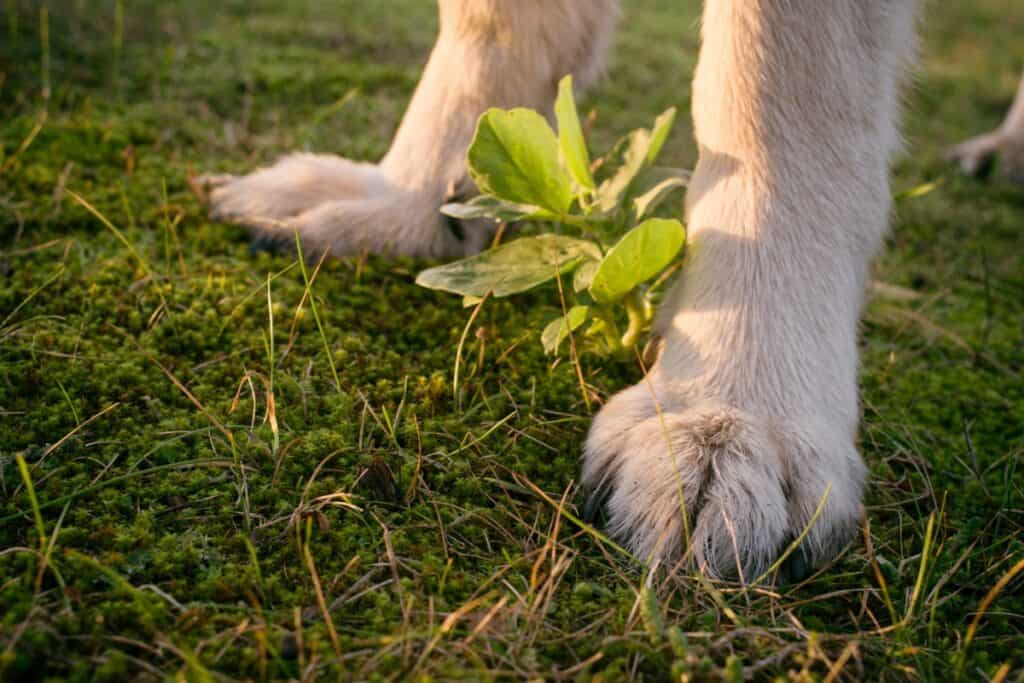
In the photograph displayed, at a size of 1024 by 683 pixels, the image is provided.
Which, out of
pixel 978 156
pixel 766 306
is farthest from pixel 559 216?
pixel 978 156

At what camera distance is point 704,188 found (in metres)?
1.81

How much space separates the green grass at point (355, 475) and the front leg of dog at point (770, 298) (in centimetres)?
11

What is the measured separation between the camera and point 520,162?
181cm

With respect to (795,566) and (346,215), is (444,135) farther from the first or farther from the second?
(795,566)

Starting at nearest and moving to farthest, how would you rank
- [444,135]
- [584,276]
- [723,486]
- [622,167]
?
[723,486] → [584,276] → [622,167] → [444,135]

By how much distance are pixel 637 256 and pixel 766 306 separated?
0.82ft

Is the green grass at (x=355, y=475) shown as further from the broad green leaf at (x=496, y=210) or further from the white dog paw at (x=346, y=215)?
the broad green leaf at (x=496, y=210)

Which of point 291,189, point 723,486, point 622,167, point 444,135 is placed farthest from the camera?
point 291,189

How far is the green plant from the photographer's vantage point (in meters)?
1.77

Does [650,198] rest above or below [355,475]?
above

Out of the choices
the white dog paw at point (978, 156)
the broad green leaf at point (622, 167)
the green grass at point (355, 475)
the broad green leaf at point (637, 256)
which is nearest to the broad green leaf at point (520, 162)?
the broad green leaf at point (622, 167)

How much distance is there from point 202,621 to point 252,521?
9.0 inches

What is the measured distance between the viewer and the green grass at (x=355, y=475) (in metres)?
1.28

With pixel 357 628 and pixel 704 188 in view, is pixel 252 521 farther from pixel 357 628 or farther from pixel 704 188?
pixel 704 188
